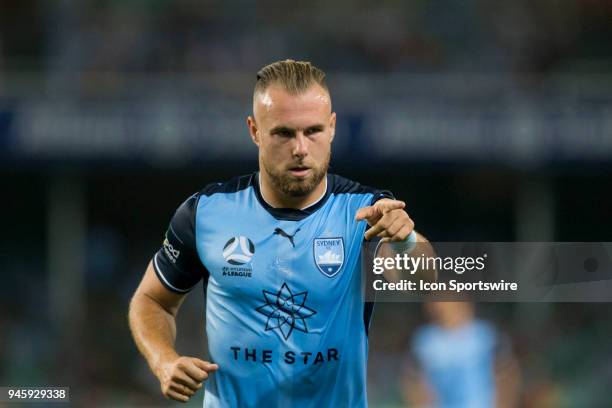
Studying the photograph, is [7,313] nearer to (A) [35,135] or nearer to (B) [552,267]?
(A) [35,135]

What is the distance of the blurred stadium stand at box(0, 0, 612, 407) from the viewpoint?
12.8 m

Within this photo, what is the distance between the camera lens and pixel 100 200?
50.7 ft

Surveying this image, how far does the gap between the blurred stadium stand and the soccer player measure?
6816 mm

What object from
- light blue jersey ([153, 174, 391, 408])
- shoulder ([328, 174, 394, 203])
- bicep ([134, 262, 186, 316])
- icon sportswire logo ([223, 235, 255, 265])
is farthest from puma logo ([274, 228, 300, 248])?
bicep ([134, 262, 186, 316])

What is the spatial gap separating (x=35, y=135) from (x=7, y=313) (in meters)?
2.10

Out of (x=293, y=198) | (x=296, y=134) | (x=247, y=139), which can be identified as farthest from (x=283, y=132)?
(x=247, y=139)

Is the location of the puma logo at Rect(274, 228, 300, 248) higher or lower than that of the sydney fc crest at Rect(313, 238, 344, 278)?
higher

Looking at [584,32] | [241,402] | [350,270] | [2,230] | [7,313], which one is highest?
[584,32]

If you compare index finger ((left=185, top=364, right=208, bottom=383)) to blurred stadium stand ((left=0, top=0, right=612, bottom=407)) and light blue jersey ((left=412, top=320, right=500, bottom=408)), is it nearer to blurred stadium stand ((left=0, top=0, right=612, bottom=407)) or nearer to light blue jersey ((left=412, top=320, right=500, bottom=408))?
light blue jersey ((left=412, top=320, right=500, bottom=408))

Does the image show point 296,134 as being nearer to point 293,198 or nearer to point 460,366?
point 293,198

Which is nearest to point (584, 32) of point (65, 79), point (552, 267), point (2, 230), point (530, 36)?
point (530, 36)

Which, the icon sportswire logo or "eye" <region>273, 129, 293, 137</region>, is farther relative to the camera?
the icon sportswire logo

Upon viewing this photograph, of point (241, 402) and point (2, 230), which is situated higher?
point (2, 230)

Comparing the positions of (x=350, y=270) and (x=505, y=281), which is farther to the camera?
(x=505, y=281)
